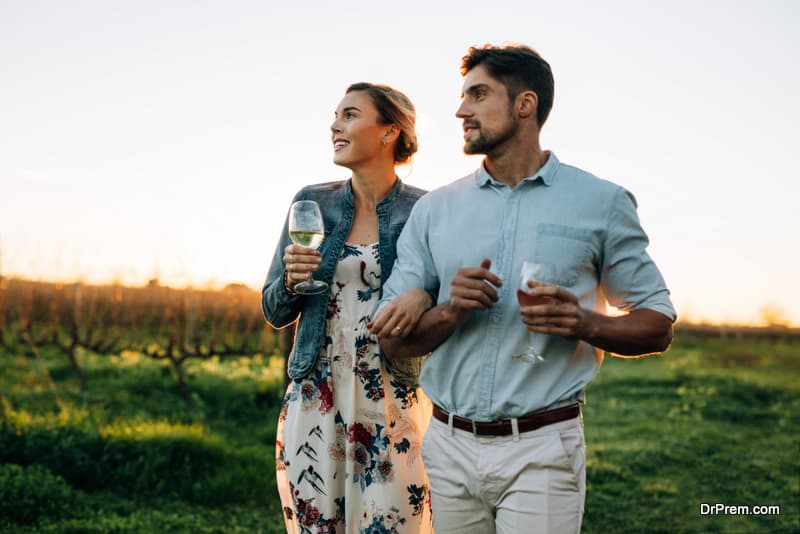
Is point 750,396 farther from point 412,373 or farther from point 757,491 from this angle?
point 412,373

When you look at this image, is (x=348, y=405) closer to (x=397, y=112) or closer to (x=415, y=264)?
(x=415, y=264)

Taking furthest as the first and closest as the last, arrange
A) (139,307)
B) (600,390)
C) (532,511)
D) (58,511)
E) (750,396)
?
1. (600,390)
2. (750,396)
3. (139,307)
4. (58,511)
5. (532,511)

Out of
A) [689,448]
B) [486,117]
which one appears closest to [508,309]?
[486,117]

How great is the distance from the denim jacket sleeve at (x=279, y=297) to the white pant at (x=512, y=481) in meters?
1.04

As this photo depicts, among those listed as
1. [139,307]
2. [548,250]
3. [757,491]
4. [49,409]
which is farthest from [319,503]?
[139,307]

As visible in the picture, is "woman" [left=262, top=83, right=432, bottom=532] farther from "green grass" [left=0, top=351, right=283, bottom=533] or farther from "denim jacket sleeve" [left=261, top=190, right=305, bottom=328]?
"green grass" [left=0, top=351, right=283, bottom=533]

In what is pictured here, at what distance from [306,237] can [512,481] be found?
1.25m

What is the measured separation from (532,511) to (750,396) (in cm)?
1368

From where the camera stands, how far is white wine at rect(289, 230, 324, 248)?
10.6 feet

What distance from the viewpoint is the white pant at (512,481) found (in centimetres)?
258

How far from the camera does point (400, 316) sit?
2785mm

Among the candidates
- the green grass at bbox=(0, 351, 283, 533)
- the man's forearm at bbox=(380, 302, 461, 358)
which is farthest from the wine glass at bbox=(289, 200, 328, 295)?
the green grass at bbox=(0, 351, 283, 533)

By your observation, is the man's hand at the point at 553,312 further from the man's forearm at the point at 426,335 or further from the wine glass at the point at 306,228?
the wine glass at the point at 306,228

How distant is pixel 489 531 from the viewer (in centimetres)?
275
